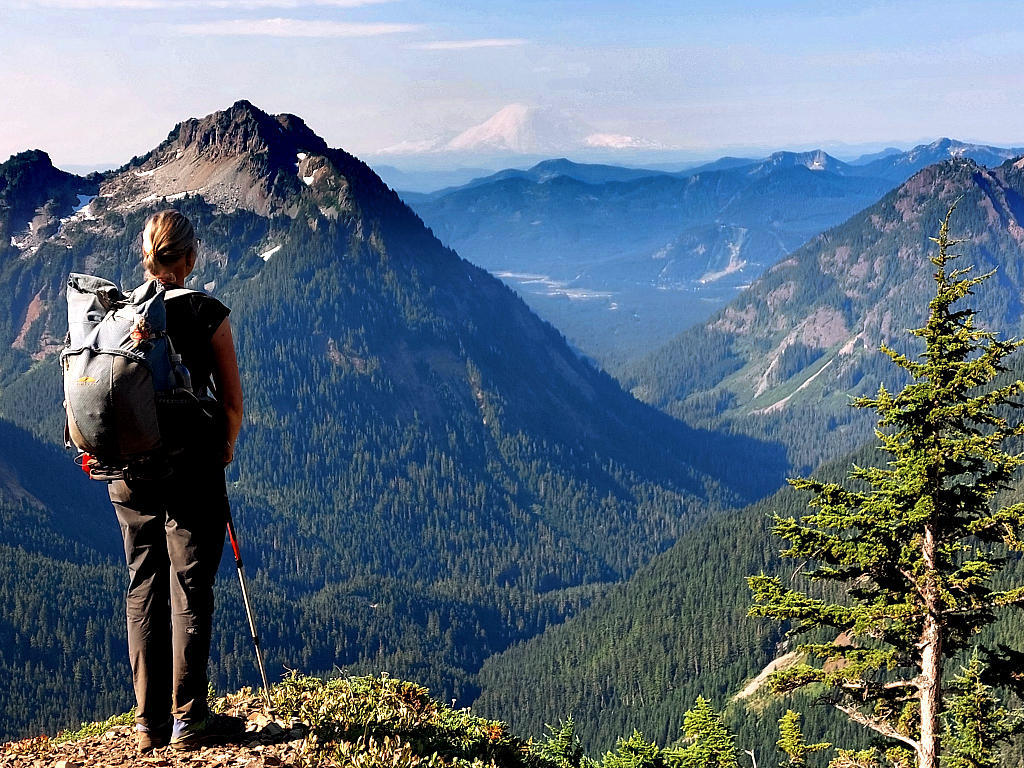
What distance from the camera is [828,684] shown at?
2192cm

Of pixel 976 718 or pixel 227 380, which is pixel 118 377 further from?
pixel 976 718

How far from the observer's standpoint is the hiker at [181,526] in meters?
12.9

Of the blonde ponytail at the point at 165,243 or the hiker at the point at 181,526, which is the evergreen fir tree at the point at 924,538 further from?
the blonde ponytail at the point at 165,243

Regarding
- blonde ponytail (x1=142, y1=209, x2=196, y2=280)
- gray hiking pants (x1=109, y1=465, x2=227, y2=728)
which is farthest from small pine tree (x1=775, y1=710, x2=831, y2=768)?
blonde ponytail (x1=142, y1=209, x2=196, y2=280)

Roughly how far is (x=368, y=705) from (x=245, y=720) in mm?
2899

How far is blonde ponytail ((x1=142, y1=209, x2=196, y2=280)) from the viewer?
12984mm

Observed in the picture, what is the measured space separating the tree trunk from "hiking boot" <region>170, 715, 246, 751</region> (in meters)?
15.8

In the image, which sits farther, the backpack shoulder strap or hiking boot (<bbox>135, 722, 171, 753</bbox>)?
hiking boot (<bbox>135, 722, 171, 753</bbox>)

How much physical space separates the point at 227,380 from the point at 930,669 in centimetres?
1787

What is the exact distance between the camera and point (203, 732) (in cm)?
1372

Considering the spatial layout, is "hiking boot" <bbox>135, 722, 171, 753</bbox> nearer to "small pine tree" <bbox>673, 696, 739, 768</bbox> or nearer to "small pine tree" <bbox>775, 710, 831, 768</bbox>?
"small pine tree" <bbox>775, 710, 831, 768</bbox>

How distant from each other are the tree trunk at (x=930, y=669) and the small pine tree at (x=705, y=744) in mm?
12795

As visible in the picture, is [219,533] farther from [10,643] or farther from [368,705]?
[10,643]

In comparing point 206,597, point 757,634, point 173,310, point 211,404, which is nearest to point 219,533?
point 206,597
